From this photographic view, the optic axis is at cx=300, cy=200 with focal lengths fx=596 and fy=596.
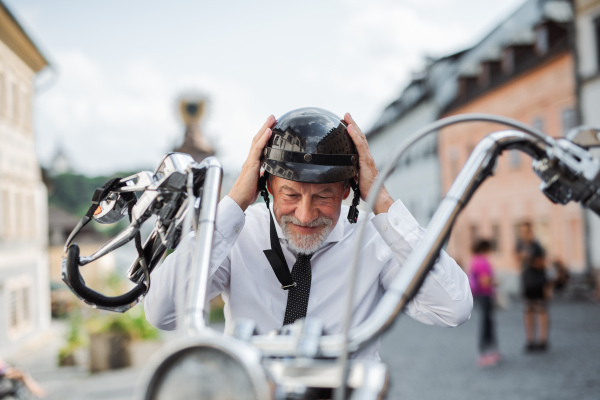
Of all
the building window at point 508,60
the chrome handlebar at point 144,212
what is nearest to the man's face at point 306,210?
the chrome handlebar at point 144,212

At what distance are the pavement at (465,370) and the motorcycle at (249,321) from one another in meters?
3.96

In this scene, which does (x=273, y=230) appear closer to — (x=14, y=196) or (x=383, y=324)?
(x=383, y=324)

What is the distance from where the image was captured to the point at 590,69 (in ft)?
58.6

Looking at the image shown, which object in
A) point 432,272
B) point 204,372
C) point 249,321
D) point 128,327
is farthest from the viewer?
point 128,327

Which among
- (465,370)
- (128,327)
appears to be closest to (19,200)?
(128,327)

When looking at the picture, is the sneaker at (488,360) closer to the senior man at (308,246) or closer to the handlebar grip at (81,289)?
the senior man at (308,246)

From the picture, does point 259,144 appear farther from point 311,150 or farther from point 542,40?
point 542,40

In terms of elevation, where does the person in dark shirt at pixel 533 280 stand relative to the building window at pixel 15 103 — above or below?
below

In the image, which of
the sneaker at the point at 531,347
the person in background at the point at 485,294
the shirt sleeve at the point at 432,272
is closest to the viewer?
the shirt sleeve at the point at 432,272

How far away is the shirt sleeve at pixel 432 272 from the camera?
5.50ft

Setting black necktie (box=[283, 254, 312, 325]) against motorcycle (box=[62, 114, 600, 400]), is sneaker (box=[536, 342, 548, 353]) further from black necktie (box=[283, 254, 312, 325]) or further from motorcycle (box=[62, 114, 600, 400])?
motorcycle (box=[62, 114, 600, 400])

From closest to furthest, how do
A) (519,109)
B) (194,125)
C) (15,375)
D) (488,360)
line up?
(15,375), (488,360), (194,125), (519,109)

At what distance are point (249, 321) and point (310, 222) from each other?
956mm

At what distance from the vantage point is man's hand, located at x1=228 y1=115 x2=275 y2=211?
1878mm
